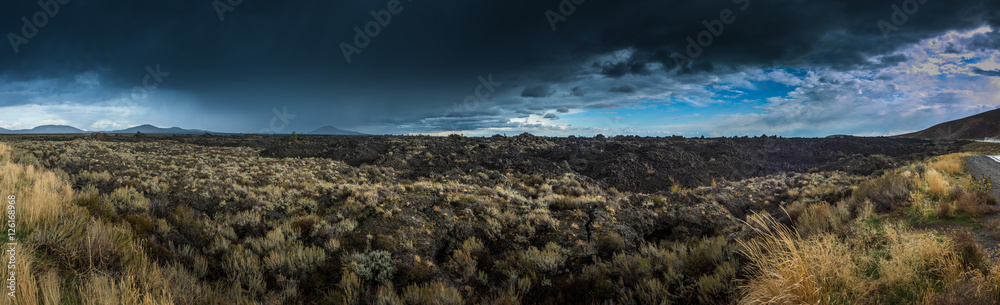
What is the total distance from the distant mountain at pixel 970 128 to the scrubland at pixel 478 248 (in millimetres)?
81795

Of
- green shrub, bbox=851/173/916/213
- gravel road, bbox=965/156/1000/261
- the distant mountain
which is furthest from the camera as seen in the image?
the distant mountain

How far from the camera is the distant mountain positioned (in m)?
58.5

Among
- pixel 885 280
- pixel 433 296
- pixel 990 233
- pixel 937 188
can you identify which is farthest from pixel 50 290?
pixel 937 188

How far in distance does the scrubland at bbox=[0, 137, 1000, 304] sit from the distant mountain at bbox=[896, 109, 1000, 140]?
268 feet

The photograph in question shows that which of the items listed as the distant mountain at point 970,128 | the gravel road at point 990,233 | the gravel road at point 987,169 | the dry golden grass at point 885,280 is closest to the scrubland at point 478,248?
the dry golden grass at point 885,280

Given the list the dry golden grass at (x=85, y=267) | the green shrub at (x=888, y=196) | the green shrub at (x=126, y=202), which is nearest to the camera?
the dry golden grass at (x=85, y=267)

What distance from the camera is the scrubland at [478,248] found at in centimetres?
404

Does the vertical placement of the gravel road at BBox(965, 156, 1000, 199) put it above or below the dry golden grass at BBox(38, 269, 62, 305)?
above

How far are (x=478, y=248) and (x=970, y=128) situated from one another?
104 metres

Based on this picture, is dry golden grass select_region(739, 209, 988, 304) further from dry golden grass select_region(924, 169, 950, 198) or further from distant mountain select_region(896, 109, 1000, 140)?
distant mountain select_region(896, 109, 1000, 140)

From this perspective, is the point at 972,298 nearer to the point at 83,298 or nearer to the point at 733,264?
the point at 733,264

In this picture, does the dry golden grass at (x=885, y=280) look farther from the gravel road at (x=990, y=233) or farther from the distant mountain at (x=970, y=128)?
the distant mountain at (x=970, y=128)
